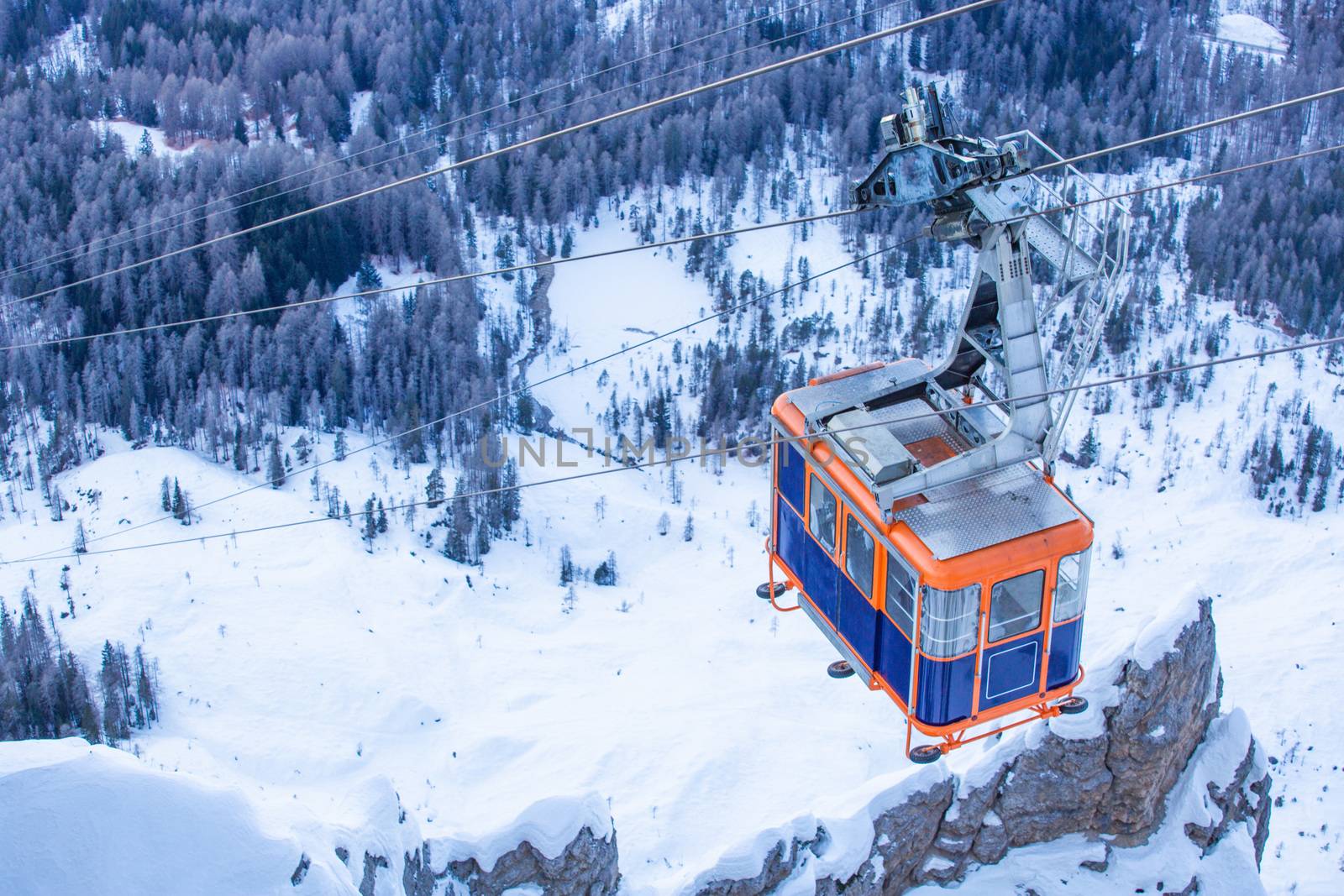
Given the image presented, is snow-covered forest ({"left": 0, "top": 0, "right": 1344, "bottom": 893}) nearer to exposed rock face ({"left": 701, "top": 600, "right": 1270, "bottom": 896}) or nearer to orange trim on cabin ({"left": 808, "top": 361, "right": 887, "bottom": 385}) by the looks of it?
exposed rock face ({"left": 701, "top": 600, "right": 1270, "bottom": 896})

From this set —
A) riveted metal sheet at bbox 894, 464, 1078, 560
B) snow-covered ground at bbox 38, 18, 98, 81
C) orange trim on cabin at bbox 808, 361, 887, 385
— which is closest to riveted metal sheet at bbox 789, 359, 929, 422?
orange trim on cabin at bbox 808, 361, 887, 385

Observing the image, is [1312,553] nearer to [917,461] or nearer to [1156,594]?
[1156,594]

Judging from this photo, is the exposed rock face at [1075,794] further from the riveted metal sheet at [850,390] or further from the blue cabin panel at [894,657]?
the riveted metal sheet at [850,390]

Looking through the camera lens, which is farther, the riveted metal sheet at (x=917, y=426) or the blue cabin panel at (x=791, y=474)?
the blue cabin panel at (x=791, y=474)

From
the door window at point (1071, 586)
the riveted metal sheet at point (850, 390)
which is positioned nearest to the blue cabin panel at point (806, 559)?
the riveted metal sheet at point (850, 390)

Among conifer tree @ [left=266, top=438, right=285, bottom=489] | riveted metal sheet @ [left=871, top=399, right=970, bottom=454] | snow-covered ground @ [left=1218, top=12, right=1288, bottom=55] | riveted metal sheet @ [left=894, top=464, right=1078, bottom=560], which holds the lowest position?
conifer tree @ [left=266, top=438, right=285, bottom=489]

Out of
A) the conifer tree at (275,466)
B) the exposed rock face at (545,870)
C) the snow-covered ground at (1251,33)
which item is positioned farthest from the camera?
the snow-covered ground at (1251,33)
